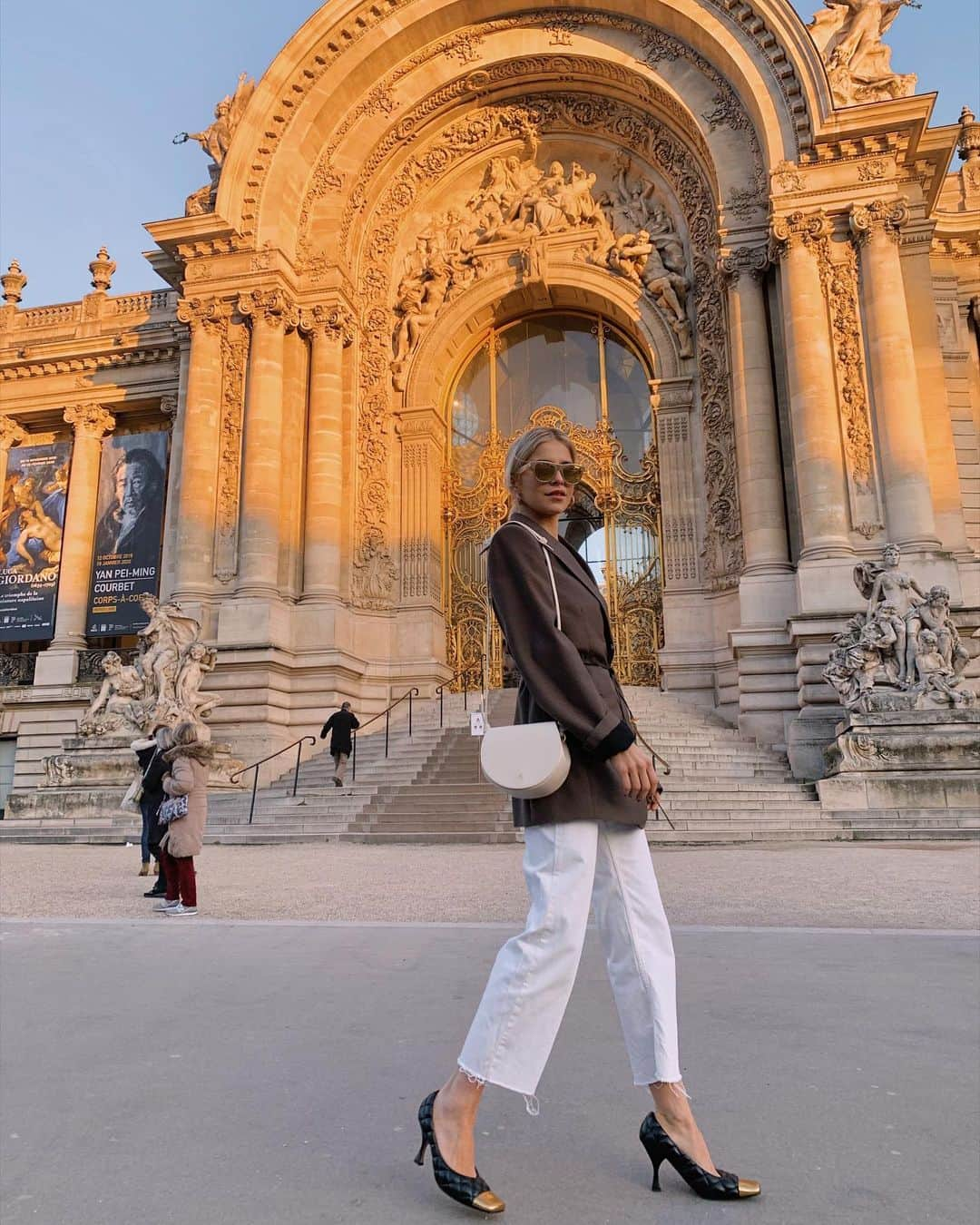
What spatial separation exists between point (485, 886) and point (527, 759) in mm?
5190

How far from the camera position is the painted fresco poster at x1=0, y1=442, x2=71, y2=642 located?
22.9 m

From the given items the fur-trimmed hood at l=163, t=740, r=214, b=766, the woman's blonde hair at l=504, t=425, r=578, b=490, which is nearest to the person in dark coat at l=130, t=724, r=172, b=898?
the fur-trimmed hood at l=163, t=740, r=214, b=766

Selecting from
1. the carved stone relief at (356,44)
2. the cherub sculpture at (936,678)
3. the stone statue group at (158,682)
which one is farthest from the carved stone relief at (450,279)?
the cherub sculpture at (936,678)

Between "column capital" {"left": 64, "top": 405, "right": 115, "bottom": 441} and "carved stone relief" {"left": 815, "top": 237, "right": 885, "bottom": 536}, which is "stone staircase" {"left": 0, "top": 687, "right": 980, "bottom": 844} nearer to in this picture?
"carved stone relief" {"left": 815, "top": 237, "right": 885, "bottom": 536}

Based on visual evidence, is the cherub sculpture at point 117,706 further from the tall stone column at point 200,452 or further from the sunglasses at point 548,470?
the sunglasses at point 548,470

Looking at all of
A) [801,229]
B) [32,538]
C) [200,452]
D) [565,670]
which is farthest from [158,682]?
[565,670]

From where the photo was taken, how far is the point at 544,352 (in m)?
22.5

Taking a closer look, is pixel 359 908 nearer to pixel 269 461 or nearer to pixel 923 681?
pixel 923 681

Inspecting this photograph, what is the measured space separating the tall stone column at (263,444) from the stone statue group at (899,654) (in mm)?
10375

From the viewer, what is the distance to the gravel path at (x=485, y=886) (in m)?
5.65

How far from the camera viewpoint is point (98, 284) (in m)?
25.2

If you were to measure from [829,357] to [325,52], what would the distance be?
12.3m

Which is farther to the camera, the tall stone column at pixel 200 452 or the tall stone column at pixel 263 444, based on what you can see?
the tall stone column at pixel 200 452

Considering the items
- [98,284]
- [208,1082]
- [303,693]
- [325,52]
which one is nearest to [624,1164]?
[208,1082]
